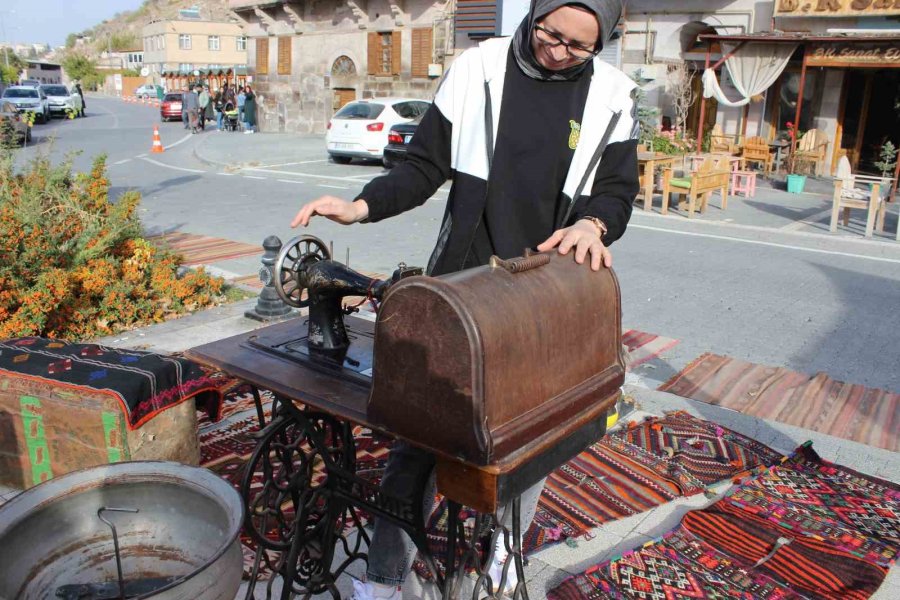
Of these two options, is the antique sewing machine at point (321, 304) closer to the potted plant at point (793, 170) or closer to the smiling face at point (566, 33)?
the smiling face at point (566, 33)

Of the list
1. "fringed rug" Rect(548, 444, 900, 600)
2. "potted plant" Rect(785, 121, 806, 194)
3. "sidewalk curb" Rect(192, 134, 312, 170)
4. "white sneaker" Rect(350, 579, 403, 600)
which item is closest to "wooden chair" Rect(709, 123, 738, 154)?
"potted plant" Rect(785, 121, 806, 194)

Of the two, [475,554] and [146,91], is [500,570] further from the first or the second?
[146,91]

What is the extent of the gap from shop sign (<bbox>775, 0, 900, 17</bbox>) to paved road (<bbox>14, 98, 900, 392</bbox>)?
7847mm

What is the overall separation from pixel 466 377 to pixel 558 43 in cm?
100

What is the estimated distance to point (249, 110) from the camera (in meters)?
27.4

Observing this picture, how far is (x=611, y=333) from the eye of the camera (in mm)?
1961

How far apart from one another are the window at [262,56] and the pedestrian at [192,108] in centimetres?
258

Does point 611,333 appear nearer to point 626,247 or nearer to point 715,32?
point 626,247

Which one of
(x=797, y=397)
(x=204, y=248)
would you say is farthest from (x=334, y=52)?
(x=797, y=397)

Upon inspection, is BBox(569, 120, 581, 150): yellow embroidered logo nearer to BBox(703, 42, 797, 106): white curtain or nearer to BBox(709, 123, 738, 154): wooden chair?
BBox(709, 123, 738, 154): wooden chair

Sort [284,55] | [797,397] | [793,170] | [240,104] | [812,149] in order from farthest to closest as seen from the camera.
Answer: [240,104]
[284,55]
[812,149]
[793,170]
[797,397]

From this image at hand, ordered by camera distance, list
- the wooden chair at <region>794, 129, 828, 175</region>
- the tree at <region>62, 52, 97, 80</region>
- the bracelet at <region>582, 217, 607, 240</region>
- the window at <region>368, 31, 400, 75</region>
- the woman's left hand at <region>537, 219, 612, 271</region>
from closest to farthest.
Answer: the woman's left hand at <region>537, 219, 612, 271</region>
the bracelet at <region>582, 217, 607, 240</region>
the wooden chair at <region>794, 129, 828, 175</region>
the window at <region>368, 31, 400, 75</region>
the tree at <region>62, 52, 97, 80</region>

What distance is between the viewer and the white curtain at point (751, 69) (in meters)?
16.3

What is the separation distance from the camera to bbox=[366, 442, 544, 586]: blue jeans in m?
2.16
